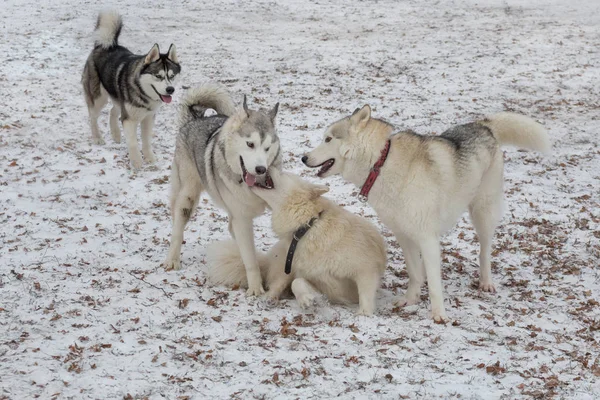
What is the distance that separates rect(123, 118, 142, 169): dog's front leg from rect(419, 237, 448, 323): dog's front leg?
6218mm

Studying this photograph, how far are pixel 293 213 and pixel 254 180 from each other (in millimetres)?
493

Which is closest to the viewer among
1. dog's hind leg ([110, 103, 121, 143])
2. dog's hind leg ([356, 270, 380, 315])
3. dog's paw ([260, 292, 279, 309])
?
dog's hind leg ([356, 270, 380, 315])

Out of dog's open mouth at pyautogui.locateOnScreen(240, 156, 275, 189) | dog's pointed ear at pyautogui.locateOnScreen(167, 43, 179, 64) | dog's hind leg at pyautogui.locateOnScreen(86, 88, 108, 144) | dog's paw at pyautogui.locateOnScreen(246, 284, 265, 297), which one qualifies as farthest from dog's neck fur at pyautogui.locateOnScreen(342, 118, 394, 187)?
dog's hind leg at pyautogui.locateOnScreen(86, 88, 108, 144)

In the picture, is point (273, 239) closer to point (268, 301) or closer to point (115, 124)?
point (268, 301)

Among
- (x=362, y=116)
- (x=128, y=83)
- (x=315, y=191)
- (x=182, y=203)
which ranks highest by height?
(x=362, y=116)

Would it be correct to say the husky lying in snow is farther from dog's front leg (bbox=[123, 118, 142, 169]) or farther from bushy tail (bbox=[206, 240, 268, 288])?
dog's front leg (bbox=[123, 118, 142, 169])

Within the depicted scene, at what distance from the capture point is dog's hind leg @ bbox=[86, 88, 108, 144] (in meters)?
10.6

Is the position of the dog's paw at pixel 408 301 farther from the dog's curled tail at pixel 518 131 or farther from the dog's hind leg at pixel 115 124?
the dog's hind leg at pixel 115 124

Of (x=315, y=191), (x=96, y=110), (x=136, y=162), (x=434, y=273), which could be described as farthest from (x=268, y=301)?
(x=96, y=110)

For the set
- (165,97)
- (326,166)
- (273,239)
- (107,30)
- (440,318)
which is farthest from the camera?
(107,30)

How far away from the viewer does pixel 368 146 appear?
517cm

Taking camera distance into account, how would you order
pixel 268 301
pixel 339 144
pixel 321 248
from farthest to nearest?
1. pixel 268 301
2. pixel 321 248
3. pixel 339 144

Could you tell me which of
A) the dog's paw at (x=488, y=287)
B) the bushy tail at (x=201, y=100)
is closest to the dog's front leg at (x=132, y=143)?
the bushy tail at (x=201, y=100)

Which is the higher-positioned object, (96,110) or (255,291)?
(96,110)
